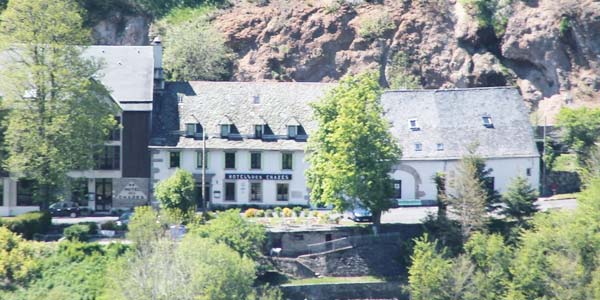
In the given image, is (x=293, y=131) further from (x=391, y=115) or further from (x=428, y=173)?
(x=428, y=173)

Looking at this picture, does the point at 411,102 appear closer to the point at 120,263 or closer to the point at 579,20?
the point at 579,20

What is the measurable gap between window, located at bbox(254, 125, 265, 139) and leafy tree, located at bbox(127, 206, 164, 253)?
12.7 m

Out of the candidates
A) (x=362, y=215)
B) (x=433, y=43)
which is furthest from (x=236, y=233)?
(x=433, y=43)

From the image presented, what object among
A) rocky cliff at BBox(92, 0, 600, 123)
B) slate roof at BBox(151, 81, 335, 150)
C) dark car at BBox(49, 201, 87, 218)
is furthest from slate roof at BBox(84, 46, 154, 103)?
rocky cliff at BBox(92, 0, 600, 123)

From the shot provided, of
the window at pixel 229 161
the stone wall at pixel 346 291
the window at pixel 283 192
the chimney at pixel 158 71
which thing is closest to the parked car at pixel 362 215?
the stone wall at pixel 346 291

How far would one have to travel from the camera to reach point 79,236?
8388cm

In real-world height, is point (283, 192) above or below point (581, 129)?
below

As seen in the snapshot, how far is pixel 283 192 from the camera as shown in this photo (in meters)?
92.5

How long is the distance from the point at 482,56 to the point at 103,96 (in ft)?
86.1

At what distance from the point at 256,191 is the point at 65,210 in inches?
412

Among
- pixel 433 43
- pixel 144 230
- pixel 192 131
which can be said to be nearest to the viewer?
pixel 144 230

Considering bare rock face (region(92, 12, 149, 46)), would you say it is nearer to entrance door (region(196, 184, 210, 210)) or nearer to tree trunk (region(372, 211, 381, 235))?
entrance door (region(196, 184, 210, 210))

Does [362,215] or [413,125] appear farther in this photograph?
[413,125]

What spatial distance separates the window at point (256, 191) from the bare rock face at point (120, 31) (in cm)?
1718
